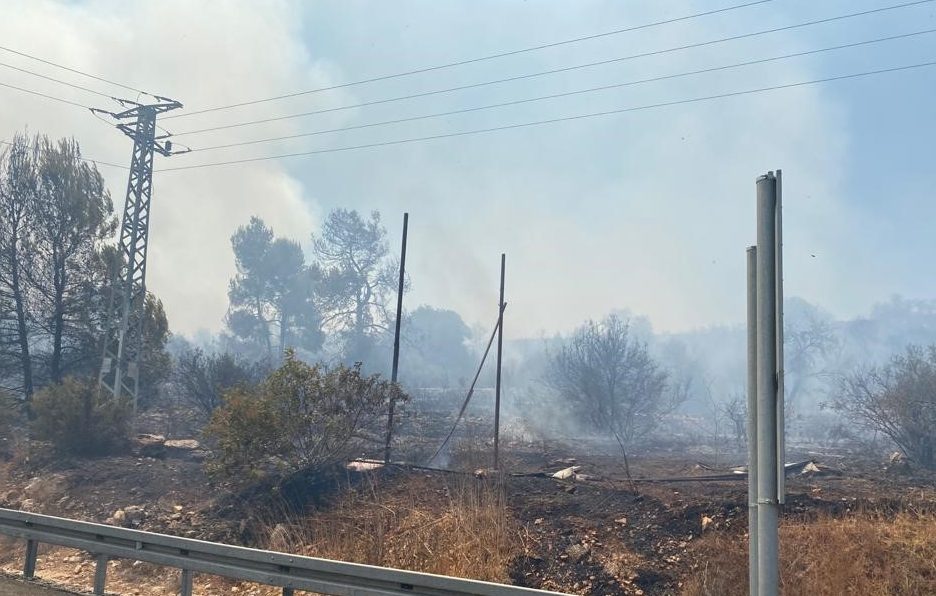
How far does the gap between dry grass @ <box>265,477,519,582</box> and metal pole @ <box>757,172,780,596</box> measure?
17.0ft

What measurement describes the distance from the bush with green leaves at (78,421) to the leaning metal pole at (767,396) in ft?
63.0

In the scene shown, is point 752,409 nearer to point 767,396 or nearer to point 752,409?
point 752,409

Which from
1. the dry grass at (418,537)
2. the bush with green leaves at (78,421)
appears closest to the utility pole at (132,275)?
the bush with green leaves at (78,421)

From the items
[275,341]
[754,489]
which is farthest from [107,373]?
[275,341]

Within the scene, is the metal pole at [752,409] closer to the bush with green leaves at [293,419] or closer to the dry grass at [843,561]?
the dry grass at [843,561]

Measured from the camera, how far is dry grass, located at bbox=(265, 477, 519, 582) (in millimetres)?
8602

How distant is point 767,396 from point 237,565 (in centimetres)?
549

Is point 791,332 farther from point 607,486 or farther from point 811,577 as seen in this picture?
point 811,577

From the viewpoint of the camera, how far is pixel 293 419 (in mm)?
14336

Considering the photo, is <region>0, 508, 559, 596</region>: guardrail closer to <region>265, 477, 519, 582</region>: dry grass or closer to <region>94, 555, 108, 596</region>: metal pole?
<region>94, 555, 108, 596</region>: metal pole

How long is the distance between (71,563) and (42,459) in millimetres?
8761

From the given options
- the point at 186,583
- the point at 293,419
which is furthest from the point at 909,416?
the point at 186,583

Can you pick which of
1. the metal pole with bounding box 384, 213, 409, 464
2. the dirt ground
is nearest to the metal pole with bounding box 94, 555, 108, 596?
the dirt ground

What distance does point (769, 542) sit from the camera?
367 centimetres
